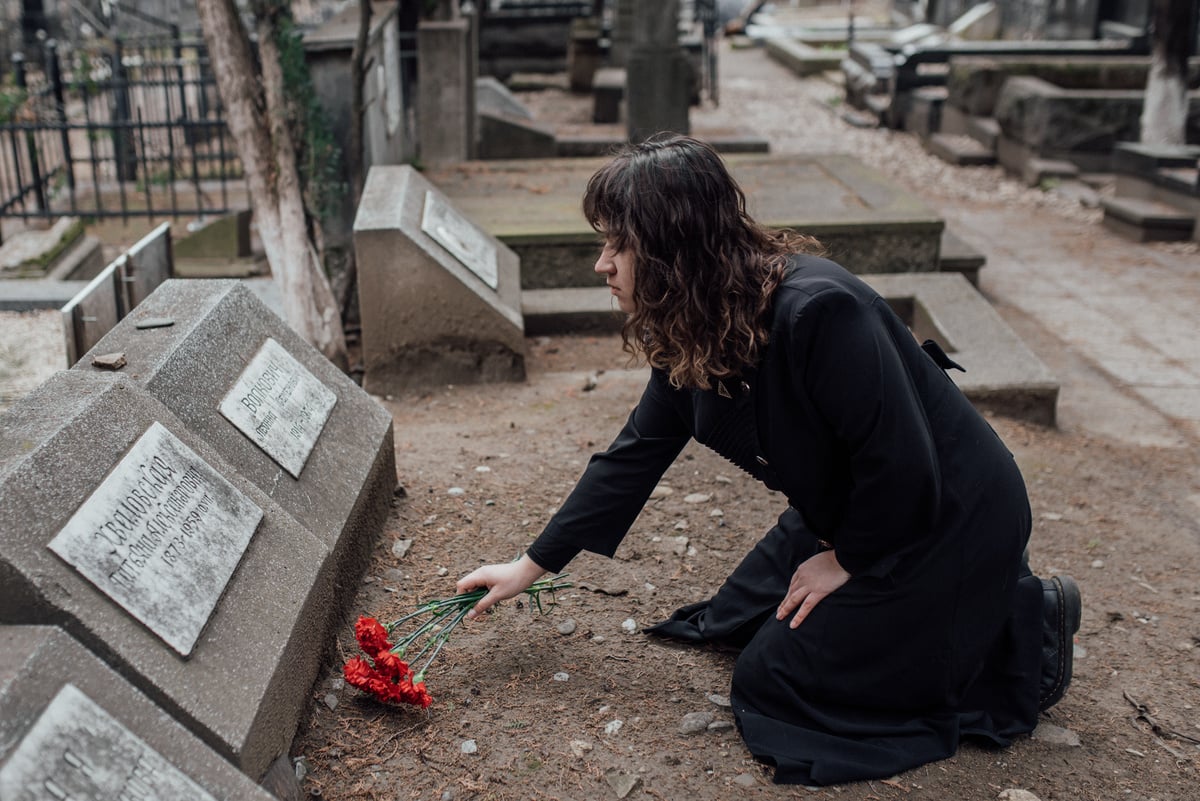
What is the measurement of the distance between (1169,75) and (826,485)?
29.7 ft

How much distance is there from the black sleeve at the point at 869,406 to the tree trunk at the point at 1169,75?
8972mm

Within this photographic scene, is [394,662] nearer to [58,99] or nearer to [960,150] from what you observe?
[58,99]

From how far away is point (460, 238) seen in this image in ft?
17.9

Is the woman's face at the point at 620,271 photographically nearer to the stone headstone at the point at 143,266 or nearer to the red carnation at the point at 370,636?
the red carnation at the point at 370,636

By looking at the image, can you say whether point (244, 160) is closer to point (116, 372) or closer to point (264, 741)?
point (116, 372)

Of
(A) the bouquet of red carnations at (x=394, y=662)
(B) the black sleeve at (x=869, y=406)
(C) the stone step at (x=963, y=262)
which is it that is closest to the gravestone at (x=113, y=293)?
(A) the bouquet of red carnations at (x=394, y=662)

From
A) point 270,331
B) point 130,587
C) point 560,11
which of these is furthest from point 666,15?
point 560,11

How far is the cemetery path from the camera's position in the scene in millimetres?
2494

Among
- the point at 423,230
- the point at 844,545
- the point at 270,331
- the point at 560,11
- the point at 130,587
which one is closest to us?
the point at 130,587

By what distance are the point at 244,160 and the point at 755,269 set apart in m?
4.21

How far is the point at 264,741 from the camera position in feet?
7.08

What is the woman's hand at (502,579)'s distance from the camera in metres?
2.74

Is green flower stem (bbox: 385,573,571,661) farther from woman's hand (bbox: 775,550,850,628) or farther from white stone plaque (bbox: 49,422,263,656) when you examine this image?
woman's hand (bbox: 775,550,850,628)

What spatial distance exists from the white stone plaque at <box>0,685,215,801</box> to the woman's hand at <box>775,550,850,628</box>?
1.30 m
